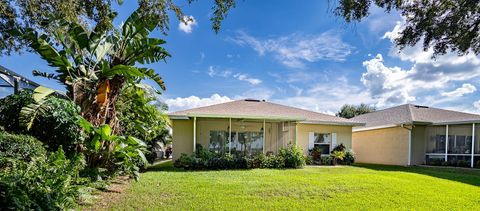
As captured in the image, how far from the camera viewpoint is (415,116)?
1927 cm

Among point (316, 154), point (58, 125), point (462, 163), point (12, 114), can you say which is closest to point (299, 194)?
point (58, 125)

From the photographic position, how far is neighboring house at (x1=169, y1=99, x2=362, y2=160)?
1672 centimetres

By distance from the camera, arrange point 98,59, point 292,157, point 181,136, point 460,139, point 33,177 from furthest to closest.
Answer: point 460,139 → point 181,136 → point 292,157 → point 98,59 → point 33,177

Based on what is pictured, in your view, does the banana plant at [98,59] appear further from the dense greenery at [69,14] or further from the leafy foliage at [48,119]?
the leafy foliage at [48,119]

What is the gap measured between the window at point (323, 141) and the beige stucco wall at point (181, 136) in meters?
7.85

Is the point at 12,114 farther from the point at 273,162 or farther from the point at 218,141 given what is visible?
the point at 218,141

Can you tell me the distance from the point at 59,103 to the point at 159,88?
137 inches

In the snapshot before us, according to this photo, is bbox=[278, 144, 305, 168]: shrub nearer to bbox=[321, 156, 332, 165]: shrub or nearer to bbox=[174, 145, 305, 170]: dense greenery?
bbox=[174, 145, 305, 170]: dense greenery

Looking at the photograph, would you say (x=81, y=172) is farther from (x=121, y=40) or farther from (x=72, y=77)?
(x=121, y=40)

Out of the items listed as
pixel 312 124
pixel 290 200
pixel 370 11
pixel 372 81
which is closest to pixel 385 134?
pixel 372 81

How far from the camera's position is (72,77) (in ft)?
26.6

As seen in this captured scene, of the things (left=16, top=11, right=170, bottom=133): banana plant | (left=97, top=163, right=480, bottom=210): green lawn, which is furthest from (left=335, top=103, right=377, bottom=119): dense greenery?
(left=16, top=11, right=170, bottom=133): banana plant

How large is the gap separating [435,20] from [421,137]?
1643 cm

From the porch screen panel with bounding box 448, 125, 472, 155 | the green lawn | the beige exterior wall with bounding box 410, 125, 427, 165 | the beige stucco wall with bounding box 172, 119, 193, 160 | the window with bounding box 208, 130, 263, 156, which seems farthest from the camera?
the beige exterior wall with bounding box 410, 125, 427, 165
